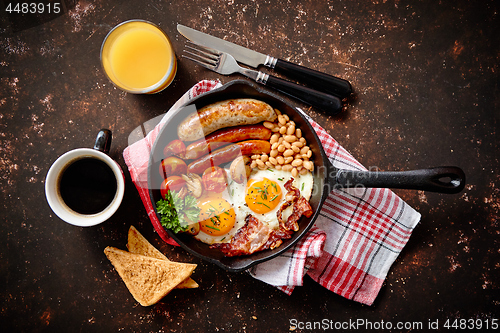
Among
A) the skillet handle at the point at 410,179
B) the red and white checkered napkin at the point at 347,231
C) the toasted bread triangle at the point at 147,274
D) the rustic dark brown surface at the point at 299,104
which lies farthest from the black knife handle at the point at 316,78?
the toasted bread triangle at the point at 147,274

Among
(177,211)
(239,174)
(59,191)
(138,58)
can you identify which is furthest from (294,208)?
(59,191)

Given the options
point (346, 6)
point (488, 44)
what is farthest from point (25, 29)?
point (488, 44)

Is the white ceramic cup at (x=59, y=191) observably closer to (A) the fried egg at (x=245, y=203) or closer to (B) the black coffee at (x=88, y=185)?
(B) the black coffee at (x=88, y=185)

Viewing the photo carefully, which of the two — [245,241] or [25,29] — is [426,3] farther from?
[25,29]

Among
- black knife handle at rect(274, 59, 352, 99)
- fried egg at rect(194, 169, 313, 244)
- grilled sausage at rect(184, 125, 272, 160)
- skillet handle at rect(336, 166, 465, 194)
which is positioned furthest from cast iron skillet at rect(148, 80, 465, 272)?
black knife handle at rect(274, 59, 352, 99)

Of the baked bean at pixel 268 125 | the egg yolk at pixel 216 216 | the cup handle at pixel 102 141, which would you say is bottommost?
the egg yolk at pixel 216 216
